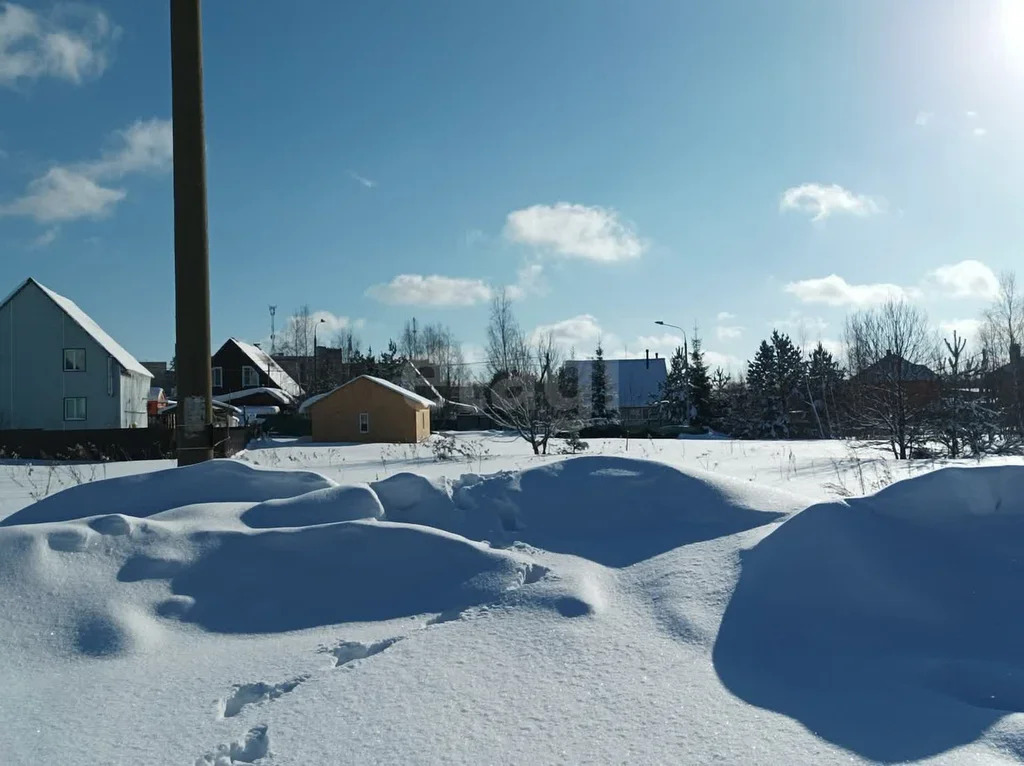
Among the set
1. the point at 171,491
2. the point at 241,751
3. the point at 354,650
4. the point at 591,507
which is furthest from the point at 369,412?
the point at 241,751

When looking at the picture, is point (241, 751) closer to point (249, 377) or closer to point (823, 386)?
point (823, 386)

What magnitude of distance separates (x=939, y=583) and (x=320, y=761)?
3.48 meters

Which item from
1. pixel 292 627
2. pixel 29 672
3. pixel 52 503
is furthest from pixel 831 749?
pixel 52 503

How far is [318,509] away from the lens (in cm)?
590

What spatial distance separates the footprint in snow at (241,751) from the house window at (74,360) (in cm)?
3851

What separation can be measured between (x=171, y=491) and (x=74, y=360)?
34.7 metres

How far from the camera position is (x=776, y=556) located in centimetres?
459

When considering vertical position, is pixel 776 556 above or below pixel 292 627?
above

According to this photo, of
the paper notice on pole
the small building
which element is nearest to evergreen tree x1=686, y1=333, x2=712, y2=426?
the small building

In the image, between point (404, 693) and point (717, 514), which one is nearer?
point (404, 693)

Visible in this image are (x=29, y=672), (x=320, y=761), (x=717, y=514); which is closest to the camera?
(x=320, y=761)

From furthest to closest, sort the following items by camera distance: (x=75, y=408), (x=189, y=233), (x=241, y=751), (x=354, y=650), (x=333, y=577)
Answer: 1. (x=75, y=408)
2. (x=189, y=233)
3. (x=333, y=577)
4. (x=354, y=650)
5. (x=241, y=751)

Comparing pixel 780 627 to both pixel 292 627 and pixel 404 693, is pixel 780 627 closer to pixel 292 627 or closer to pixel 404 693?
pixel 404 693

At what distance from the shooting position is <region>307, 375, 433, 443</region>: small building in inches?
1444
